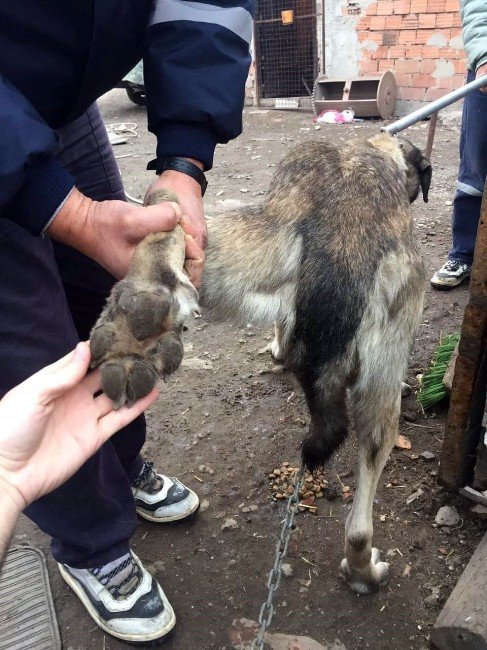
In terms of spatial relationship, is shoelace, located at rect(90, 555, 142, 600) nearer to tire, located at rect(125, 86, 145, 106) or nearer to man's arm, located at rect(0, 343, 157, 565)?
man's arm, located at rect(0, 343, 157, 565)

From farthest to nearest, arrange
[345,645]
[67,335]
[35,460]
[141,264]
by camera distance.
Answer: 1. [345,645]
2. [67,335]
3. [141,264]
4. [35,460]

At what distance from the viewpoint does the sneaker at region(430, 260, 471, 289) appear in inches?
162

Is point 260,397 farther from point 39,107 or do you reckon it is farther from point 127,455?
point 39,107

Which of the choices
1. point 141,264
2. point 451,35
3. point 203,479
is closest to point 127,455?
point 203,479

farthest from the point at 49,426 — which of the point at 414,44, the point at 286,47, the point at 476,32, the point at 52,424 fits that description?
the point at 286,47

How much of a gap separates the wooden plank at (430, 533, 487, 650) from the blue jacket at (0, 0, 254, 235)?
1.73 meters

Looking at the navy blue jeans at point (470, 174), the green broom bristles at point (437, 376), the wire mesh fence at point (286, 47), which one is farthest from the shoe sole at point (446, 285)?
the wire mesh fence at point (286, 47)

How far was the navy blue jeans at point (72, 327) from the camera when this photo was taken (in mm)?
1715

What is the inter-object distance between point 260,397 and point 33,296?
6.14 feet

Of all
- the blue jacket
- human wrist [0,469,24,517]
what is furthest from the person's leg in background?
human wrist [0,469,24,517]

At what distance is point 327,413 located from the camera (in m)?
1.96

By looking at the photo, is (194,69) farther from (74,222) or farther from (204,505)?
(204,505)

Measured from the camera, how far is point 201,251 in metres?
1.79

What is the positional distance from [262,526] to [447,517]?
0.81m
